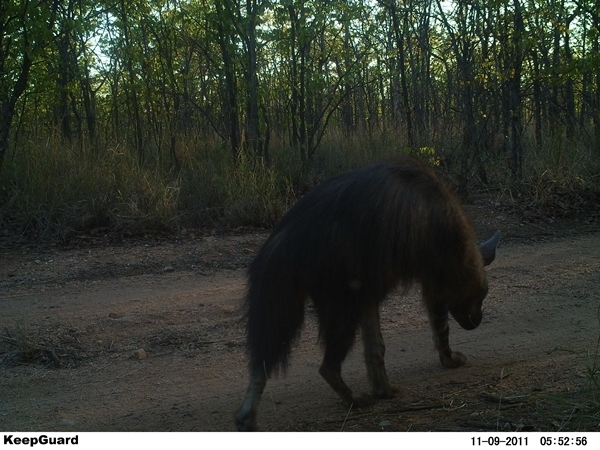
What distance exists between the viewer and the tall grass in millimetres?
9328

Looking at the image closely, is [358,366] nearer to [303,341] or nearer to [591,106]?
[303,341]

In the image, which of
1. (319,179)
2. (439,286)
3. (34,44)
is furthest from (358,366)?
(34,44)

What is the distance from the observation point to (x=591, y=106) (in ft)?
41.8

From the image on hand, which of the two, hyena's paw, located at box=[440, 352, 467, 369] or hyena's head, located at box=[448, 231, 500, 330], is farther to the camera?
hyena's paw, located at box=[440, 352, 467, 369]

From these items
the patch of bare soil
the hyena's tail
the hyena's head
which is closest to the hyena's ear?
the hyena's head

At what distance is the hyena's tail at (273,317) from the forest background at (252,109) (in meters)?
5.76

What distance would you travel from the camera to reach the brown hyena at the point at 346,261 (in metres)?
3.74

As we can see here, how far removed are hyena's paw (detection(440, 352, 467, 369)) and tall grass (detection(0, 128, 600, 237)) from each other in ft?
16.8

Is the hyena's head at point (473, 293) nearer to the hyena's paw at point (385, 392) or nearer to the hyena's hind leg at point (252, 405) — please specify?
the hyena's paw at point (385, 392)

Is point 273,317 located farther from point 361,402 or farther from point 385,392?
point 385,392

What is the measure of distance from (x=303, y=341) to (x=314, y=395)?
3.51 feet

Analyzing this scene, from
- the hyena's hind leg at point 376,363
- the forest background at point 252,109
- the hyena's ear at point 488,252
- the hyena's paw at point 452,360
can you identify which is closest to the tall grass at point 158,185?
the forest background at point 252,109

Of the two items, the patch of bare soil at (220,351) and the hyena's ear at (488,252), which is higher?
the hyena's ear at (488,252)

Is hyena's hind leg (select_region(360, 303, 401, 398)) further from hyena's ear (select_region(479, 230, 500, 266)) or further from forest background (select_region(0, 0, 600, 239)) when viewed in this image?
forest background (select_region(0, 0, 600, 239))
